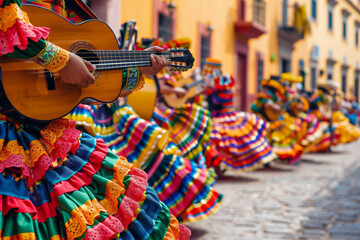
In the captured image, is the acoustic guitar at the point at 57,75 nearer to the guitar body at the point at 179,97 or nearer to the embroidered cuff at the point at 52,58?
the embroidered cuff at the point at 52,58

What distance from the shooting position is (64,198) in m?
2.04

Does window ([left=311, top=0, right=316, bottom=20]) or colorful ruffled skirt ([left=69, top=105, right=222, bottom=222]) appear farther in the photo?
window ([left=311, top=0, right=316, bottom=20])

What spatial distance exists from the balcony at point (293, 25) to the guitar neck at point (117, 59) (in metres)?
19.2

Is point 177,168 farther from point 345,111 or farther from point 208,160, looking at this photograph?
point 345,111

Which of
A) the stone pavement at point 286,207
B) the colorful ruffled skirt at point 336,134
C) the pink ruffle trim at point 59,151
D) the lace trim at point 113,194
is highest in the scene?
the pink ruffle trim at point 59,151

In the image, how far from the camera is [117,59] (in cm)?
246

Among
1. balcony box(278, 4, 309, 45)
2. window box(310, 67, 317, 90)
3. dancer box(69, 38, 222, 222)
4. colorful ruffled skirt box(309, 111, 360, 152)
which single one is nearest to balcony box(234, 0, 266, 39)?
balcony box(278, 4, 309, 45)

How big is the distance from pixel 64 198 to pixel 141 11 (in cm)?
Answer: 862

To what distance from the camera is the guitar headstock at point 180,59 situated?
273 centimetres

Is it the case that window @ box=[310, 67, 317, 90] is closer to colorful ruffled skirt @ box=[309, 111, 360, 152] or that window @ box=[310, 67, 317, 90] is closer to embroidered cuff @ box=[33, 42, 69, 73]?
colorful ruffled skirt @ box=[309, 111, 360, 152]

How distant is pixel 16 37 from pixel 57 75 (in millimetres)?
323

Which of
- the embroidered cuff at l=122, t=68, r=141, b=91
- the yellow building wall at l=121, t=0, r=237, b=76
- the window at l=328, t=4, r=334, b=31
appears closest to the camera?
the embroidered cuff at l=122, t=68, r=141, b=91

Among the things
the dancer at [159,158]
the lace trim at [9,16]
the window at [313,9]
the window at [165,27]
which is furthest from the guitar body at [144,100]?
the window at [313,9]

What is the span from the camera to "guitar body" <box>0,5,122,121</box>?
2.02m
